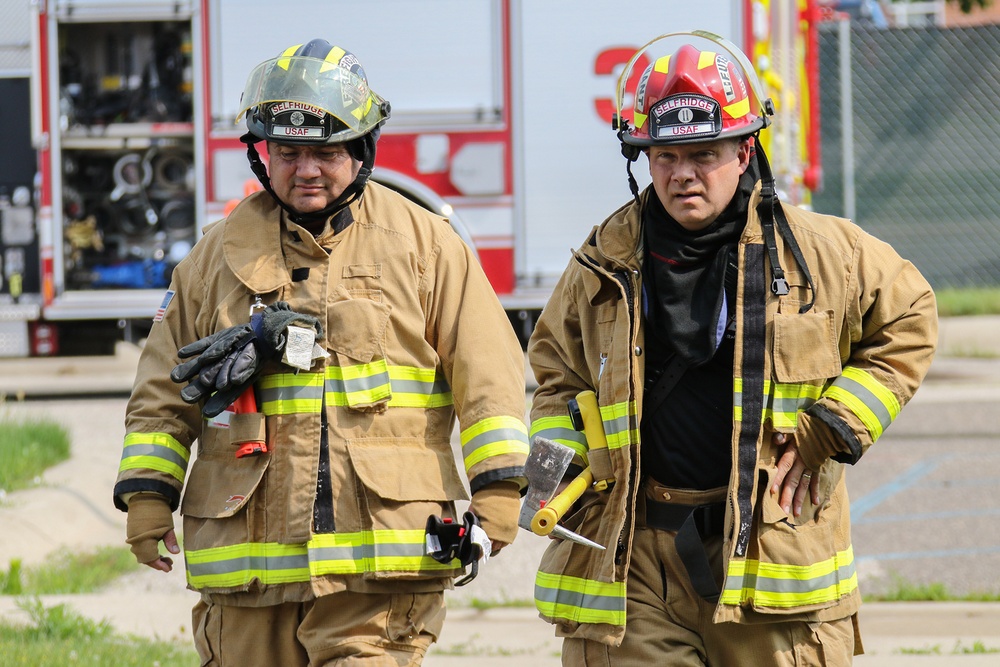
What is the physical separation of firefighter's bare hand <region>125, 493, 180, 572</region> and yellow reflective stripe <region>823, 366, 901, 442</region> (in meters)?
1.56

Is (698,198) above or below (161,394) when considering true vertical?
above

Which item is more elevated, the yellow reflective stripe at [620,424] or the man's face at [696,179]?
the man's face at [696,179]

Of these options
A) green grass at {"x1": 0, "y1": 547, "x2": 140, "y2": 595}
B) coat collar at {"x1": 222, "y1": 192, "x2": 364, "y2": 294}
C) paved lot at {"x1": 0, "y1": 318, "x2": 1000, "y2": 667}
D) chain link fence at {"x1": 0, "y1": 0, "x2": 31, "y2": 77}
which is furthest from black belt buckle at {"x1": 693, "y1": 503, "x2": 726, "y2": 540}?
chain link fence at {"x1": 0, "y1": 0, "x2": 31, "y2": 77}

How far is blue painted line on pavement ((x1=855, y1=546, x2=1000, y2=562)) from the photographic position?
20.2 ft

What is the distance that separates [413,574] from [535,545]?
3.27 m

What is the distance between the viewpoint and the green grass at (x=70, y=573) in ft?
19.0

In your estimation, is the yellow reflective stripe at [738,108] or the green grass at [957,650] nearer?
the yellow reflective stripe at [738,108]

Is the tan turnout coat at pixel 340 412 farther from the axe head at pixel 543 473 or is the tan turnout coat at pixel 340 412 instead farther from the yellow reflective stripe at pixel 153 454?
the axe head at pixel 543 473

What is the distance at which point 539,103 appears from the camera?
33.6 ft

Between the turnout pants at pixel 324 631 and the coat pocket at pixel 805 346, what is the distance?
104 centimetres

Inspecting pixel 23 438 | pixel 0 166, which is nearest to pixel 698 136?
pixel 23 438

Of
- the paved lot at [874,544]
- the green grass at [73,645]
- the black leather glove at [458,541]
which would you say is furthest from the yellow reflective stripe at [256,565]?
the paved lot at [874,544]

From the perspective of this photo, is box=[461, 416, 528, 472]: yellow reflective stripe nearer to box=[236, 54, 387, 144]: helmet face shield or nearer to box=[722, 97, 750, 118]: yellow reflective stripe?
box=[236, 54, 387, 144]: helmet face shield

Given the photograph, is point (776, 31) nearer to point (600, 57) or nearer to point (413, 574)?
point (600, 57)
